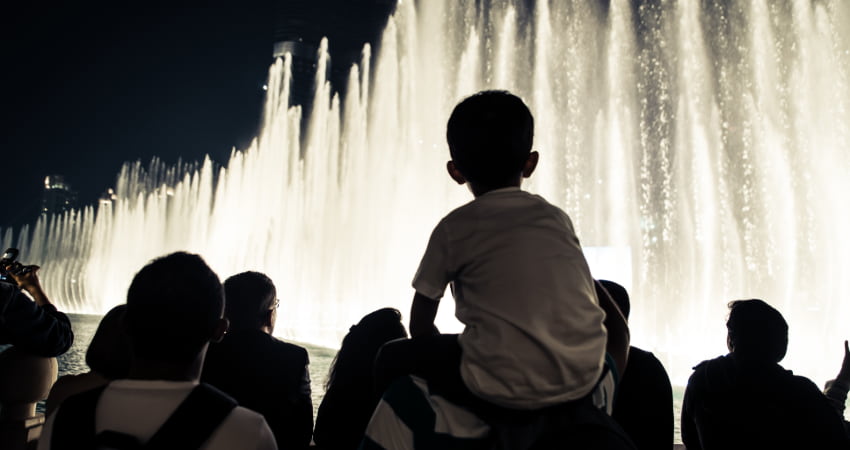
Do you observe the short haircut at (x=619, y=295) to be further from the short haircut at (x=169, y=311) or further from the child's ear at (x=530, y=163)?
the short haircut at (x=169, y=311)

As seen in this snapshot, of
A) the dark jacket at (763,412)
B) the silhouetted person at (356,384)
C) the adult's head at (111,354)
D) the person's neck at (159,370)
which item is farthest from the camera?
the silhouetted person at (356,384)

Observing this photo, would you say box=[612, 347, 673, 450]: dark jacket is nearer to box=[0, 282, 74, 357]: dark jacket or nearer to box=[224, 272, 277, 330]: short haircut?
box=[224, 272, 277, 330]: short haircut

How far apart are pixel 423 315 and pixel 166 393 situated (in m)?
0.68

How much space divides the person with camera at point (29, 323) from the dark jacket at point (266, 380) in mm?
749

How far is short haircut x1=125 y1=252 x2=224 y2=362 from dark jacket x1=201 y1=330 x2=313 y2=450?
1305 mm

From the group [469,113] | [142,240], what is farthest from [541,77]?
[142,240]

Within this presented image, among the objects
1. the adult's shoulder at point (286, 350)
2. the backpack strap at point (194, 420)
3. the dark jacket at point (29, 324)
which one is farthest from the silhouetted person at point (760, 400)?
the dark jacket at point (29, 324)

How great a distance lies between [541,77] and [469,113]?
570 inches

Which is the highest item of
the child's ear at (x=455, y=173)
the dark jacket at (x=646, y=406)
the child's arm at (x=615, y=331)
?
the child's ear at (x=455, y=173)

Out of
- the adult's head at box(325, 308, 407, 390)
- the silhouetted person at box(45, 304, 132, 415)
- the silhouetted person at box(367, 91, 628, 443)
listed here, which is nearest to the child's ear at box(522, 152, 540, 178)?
the silhouetted person at box(367, 91, 628, 443)

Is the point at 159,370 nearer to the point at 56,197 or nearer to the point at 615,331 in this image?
the point at 615,331

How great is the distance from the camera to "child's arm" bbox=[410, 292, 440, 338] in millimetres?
1514

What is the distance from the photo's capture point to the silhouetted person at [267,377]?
2.76m

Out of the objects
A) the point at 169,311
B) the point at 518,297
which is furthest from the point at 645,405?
the point at 169,311
